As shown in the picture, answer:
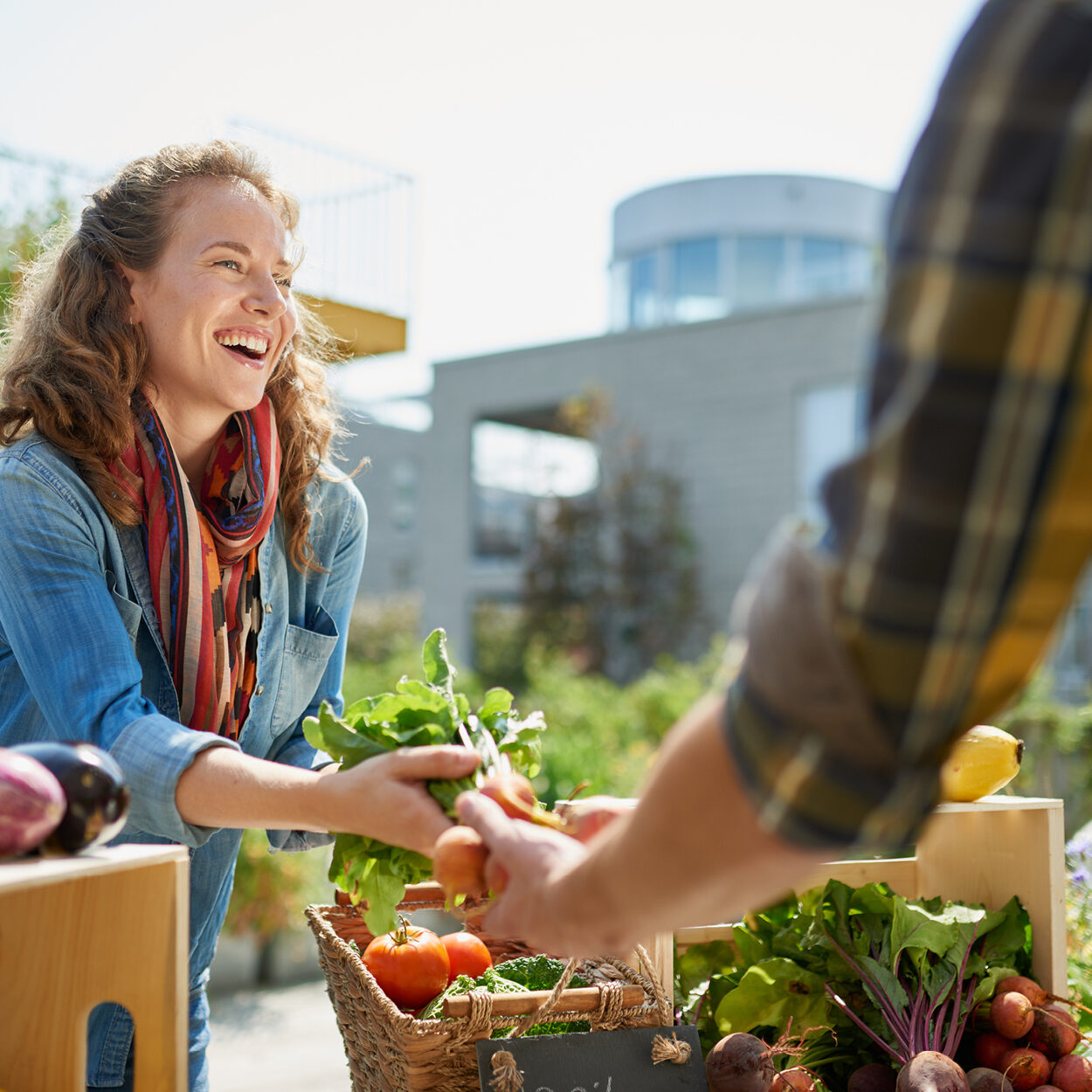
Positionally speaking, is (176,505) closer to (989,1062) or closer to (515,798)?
(515,798)

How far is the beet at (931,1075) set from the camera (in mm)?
1580

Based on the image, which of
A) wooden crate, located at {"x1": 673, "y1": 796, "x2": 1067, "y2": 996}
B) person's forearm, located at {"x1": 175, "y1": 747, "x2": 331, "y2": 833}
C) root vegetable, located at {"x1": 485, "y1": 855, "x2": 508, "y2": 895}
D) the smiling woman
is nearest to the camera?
root vegetable, located at {"x1": 485, "y1": 855, "x2": 508, "y2": 895}

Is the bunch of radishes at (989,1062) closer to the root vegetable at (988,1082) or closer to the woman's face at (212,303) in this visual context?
the root vegetable at (988,1082)

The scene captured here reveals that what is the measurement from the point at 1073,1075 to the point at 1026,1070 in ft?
0.22

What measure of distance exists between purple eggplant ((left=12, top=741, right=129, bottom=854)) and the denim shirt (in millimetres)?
116

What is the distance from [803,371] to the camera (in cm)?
1276

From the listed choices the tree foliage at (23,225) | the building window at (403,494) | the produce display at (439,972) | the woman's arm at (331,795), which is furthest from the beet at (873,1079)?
the building window at (403,494)

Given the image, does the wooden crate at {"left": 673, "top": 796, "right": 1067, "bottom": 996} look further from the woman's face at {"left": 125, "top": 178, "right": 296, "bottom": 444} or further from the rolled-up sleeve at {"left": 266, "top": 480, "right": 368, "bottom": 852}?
the woman's face at {"left": 125, "top": 178, "right": 296, "bottom": 444}

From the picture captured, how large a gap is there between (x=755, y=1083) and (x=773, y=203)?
17110mm

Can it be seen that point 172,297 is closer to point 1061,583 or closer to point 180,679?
point 180,679

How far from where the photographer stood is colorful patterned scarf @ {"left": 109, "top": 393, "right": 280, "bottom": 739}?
1.58m

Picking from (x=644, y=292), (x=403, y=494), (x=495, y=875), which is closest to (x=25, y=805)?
(x=495, y=875)

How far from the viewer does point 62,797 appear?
1038mm

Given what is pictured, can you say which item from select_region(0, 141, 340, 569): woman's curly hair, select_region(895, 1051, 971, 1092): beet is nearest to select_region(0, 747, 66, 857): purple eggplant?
select_region(0, 141, 340, 569): woman's curly hair
